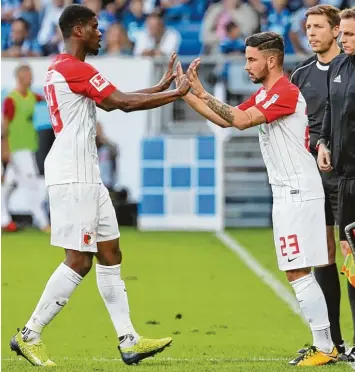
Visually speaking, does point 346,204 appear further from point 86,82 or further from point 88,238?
point 86,82

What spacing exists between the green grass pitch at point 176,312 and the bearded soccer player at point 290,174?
354 mm

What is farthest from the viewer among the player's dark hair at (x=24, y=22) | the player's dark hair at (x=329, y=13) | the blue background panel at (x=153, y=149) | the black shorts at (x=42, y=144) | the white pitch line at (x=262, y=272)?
the player's dark hair at (x=24, y=22)

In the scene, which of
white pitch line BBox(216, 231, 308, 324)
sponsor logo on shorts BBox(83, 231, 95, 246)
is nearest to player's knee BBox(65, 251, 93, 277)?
sponsor logo on shorts BBox(83, 231, 95, 246)

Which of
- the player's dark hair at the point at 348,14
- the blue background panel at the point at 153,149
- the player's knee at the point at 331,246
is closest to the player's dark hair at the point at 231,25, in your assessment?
the blue background panel at the point at 153,149

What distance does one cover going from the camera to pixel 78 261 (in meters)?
6.86

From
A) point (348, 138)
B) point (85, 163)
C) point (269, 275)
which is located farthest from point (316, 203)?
point (269, 275)

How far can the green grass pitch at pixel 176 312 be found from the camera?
7156 millimetres

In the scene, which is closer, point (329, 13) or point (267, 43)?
point (267, 43)

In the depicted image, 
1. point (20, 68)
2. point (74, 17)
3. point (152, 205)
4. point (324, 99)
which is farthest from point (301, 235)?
point (20, 68)

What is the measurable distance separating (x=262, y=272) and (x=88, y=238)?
561cm

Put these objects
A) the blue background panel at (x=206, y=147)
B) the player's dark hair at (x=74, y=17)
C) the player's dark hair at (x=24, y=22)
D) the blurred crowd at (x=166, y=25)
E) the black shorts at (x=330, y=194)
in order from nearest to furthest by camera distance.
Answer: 1. the player's dark hair at (x=74, y=17)
2. the black shorts at (x=330, y=194)
3. the blue background panel at (x=206, y=147)
4. the blurred crowd at (x=166, y=25)
5. the player's dark hair at (x=24, y=22)

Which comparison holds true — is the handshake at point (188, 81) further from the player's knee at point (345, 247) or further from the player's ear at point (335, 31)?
the player's knee at point (345, 247)

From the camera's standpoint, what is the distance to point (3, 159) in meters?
17.4

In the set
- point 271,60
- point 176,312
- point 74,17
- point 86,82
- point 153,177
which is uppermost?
point 74,17
